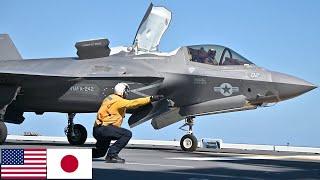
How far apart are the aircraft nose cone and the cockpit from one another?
143 cm

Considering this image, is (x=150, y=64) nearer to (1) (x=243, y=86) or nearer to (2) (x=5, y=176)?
(1) (x=243, y=86)

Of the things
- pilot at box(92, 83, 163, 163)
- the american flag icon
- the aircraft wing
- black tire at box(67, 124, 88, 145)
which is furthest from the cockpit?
the american flag icon

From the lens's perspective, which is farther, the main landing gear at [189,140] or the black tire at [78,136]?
the black tire at [78,136]

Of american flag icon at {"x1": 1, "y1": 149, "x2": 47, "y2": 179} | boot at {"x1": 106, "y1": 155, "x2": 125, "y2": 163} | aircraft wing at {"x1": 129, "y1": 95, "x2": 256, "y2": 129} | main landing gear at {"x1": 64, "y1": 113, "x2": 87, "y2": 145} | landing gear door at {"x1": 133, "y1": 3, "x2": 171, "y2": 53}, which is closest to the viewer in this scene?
american flag icon at {"x1": 1, "y1": 149, "x2": 47, "y2": 179}

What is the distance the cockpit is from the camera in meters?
16.6

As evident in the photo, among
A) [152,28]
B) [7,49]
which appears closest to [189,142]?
[152,28]

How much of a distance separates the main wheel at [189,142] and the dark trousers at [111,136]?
22.6 feet

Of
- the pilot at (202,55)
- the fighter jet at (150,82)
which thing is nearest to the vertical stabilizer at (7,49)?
the fighter jet at (150,82)

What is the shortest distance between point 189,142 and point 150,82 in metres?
2.13

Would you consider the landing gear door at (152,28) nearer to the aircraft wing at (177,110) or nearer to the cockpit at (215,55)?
the cockpit at (215,55)

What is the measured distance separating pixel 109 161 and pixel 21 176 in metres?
3.80

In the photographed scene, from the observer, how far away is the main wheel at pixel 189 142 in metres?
16.6

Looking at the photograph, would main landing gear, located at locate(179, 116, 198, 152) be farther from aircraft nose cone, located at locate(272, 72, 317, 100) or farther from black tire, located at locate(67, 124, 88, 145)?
black tire, located at locate(67, 124, 88, 145)

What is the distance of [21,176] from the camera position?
6254mm
